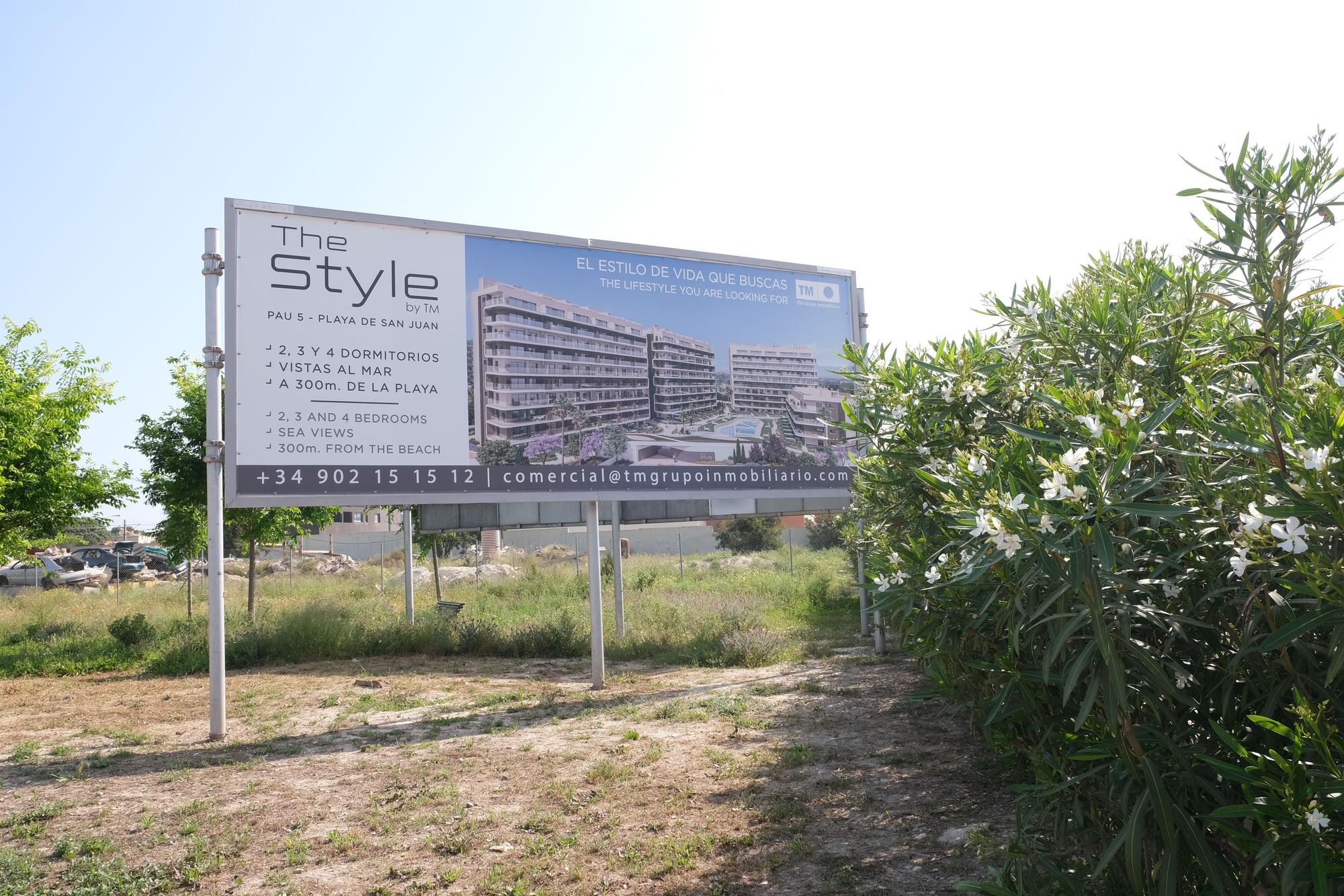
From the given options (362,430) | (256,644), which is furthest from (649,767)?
(256,644)

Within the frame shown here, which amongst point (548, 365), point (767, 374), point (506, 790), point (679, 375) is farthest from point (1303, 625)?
point (767, 374)

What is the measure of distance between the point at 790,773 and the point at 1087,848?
10.7ft

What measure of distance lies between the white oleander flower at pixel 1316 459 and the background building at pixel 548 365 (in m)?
8.90

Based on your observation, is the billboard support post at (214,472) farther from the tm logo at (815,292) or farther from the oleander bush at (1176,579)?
the tm logo at (815,292)

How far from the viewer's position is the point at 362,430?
9.70 m

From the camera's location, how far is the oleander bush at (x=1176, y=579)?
2.47 metres

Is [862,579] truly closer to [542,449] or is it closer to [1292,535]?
[542,449]

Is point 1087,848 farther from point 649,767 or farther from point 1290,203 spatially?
point 649,767

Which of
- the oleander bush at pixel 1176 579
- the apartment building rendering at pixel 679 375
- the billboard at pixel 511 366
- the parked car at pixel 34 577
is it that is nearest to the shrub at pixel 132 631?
the billboard at pixel 511 366

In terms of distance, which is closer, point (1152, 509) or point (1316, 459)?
point (1316, 459)

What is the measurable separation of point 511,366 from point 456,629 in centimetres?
555

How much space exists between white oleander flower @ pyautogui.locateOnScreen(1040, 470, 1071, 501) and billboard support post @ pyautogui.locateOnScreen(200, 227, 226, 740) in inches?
323

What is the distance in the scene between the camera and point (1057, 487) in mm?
2691

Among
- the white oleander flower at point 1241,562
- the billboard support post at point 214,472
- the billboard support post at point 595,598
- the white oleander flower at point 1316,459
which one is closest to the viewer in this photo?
the white oleander flower at point 1316,459
